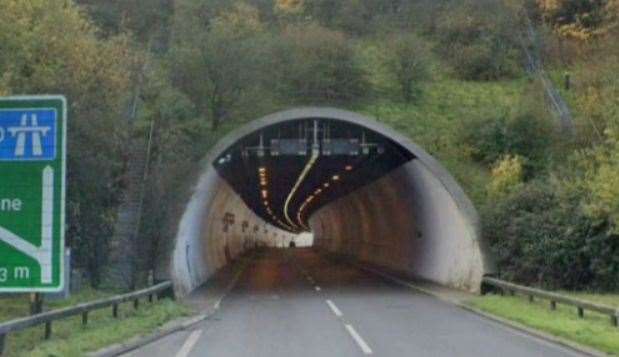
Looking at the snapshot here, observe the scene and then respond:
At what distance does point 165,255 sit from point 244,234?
50703 millimetres

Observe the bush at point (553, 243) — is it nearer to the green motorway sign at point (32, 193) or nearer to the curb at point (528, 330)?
the curb at point (528, 330)

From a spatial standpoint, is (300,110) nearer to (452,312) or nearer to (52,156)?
(452,312)

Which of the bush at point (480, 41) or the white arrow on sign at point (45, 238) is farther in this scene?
the bush at point (480, 41)

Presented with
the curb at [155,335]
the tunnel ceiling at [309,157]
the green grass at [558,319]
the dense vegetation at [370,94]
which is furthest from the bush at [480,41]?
the curb at [155,335]

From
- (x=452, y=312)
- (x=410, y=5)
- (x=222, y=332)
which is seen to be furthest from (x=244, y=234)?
(x=222, y=332)

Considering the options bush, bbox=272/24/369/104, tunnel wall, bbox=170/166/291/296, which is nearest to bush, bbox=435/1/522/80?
bush, bbox=272/24/369/104

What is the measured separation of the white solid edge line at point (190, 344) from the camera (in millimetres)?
18125

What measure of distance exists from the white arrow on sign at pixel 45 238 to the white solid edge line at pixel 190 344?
20.7 ft

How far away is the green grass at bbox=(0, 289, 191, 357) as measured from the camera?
16.9 m

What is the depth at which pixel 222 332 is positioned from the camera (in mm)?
22422

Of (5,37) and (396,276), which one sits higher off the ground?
(5,37)

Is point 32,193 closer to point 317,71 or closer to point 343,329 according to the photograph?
point 343,329

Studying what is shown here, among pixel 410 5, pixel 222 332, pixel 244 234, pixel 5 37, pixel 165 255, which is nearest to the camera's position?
pixel 222 332

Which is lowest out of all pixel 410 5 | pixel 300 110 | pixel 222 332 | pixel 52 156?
pixel 222 332
